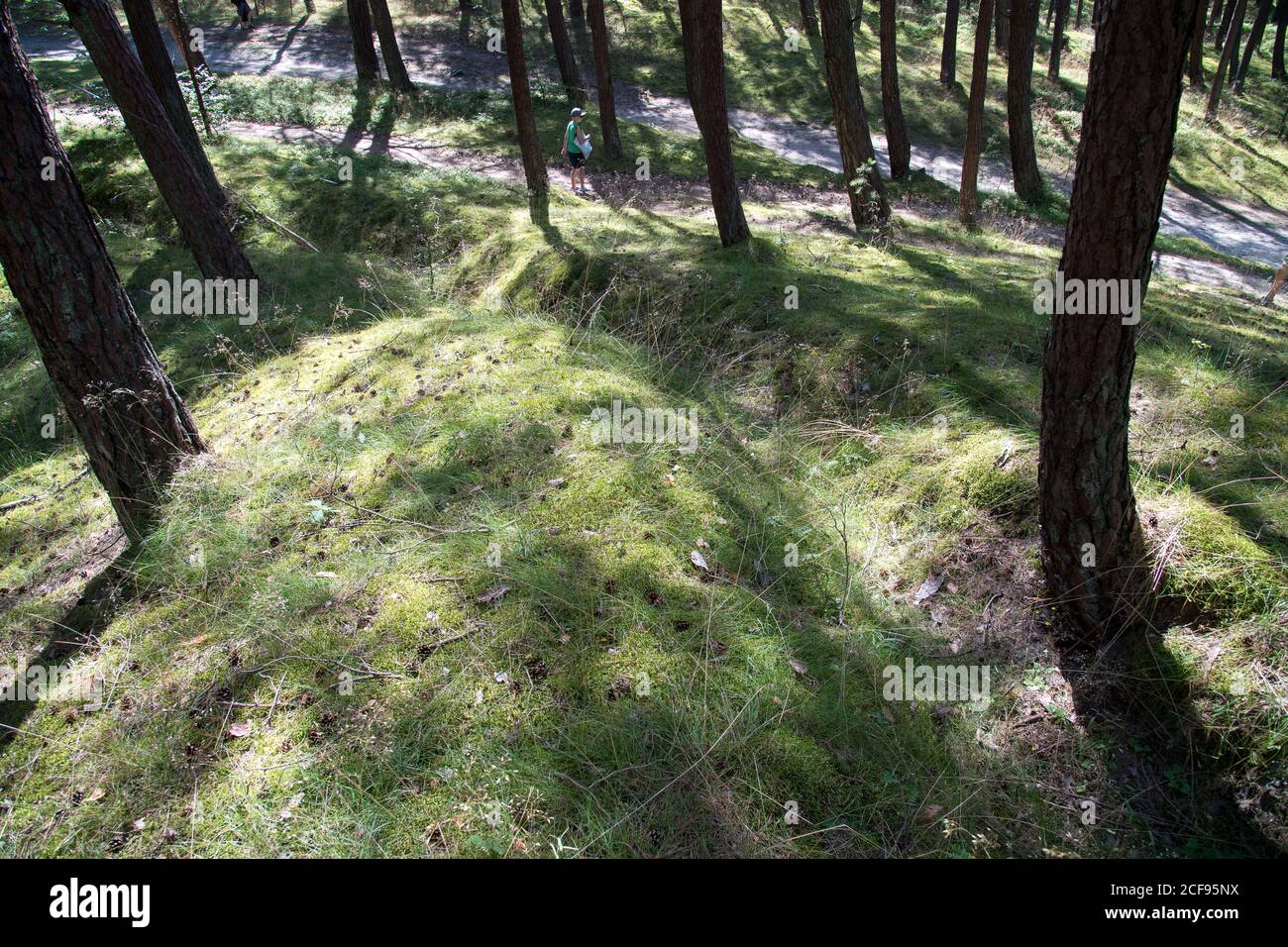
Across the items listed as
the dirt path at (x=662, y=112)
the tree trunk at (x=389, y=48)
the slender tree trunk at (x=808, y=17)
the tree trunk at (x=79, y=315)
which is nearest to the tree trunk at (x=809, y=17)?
the slender tree trunk at (x=808, y=17)

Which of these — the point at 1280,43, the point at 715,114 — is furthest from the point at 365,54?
the point at 1280,43

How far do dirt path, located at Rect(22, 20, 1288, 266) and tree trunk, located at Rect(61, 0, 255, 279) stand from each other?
14210mm

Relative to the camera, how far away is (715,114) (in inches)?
341

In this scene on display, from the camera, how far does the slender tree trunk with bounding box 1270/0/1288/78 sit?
31.6 m

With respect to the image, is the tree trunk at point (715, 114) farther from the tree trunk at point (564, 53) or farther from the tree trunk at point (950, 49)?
the tree trunk at point (950, 49)

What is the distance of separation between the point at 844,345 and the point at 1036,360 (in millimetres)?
1617

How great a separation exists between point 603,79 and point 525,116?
5.89m

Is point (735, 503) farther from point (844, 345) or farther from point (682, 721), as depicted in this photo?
point (844, 345)

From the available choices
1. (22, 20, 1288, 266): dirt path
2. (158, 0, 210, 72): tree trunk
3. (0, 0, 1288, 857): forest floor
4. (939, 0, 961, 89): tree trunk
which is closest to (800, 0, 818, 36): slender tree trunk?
(22, 20, 1288, 266): dirt path

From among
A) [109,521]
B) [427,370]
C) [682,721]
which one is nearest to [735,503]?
[682,721]

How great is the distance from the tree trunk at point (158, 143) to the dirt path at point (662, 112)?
14210mm

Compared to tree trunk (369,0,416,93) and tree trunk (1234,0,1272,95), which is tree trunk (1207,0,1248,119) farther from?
tree trunk (369,0,416,93)

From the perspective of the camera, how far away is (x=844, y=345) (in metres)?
6.56

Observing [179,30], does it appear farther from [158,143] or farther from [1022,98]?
[1022,98]
